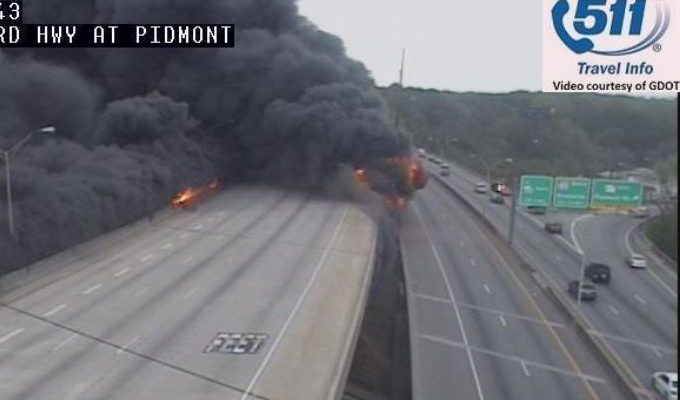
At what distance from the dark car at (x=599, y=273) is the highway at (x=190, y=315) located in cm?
1016

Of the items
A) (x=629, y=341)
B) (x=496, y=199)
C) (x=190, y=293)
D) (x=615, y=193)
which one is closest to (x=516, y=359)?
(x=629, y=341)

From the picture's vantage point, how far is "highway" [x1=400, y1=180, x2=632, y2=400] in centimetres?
2342

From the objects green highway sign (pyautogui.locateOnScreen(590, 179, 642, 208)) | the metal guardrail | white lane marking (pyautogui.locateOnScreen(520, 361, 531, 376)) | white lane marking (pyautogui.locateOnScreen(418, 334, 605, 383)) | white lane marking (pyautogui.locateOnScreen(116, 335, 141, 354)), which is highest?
green highway sign (pyautogui.locateOnScreen(590, 179, 642, 208))

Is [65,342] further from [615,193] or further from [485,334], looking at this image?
[615,193]

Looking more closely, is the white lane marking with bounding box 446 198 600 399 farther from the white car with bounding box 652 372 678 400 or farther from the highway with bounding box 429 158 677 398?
the white car with bounding box 652 372 678 400

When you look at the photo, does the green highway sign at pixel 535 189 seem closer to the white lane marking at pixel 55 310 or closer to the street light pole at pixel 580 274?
the white lane marking at pixel 55 310

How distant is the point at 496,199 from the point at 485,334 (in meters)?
26.3

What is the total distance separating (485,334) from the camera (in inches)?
1160

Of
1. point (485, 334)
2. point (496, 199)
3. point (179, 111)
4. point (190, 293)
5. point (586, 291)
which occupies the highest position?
point (179, 111)

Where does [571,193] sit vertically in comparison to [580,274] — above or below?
above

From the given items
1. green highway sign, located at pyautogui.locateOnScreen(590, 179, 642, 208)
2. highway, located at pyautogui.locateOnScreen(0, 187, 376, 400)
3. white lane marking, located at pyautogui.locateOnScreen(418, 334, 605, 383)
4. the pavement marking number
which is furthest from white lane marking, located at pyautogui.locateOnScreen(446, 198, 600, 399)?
green highway sign, located at pyautogui.locateOnScreen(590, 179, 642, 208)

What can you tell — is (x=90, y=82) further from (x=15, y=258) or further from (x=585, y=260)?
(x=585, y=260)

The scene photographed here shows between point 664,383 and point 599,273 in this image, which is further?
point 599,273

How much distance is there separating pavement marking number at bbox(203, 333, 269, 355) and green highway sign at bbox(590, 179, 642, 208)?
421 inches
